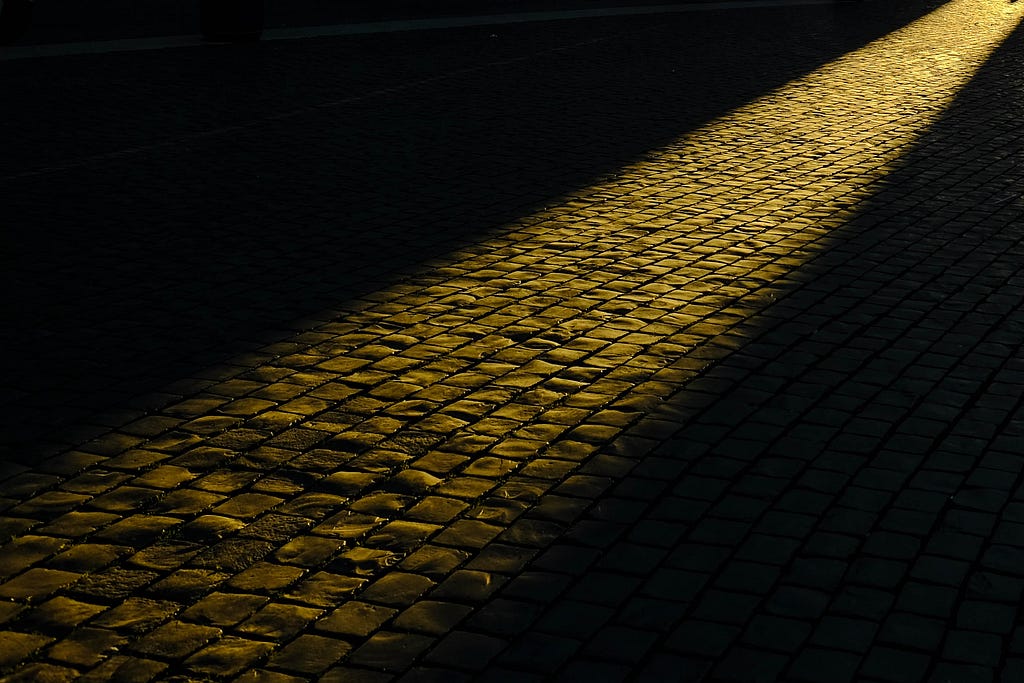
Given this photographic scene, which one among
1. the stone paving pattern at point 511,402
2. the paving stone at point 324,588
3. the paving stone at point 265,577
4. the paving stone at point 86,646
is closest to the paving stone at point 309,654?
the stone paving pattern at point 511,402

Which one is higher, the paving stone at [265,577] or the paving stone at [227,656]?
the paving stone at [227,656]

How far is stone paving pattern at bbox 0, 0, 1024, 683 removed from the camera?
3922 mm

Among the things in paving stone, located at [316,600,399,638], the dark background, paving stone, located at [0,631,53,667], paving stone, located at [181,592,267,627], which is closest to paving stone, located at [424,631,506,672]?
paving stone, located at [316,600,399,638]

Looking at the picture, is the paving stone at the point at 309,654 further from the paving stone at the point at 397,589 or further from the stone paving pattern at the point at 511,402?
the paving stone at the point at 397,589

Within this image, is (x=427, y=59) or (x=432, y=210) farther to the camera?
(x=427, y=59)

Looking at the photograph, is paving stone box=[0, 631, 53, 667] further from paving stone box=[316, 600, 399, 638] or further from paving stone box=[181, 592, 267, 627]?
paving stone box=[316, 600, 399, 638]

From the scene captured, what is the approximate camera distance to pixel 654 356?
19.9 feet

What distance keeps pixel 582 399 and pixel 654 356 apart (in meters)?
0.61

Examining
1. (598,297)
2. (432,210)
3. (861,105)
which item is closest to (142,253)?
(432,210)

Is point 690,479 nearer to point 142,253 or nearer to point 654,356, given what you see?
point 654,356

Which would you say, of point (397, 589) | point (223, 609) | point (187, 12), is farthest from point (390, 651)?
point (187, 12)

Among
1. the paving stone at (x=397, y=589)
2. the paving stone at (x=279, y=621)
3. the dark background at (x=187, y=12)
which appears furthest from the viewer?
the dark background at (x=187, y=12)

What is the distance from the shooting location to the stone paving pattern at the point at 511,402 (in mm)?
3922

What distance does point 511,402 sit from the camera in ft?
18.3
